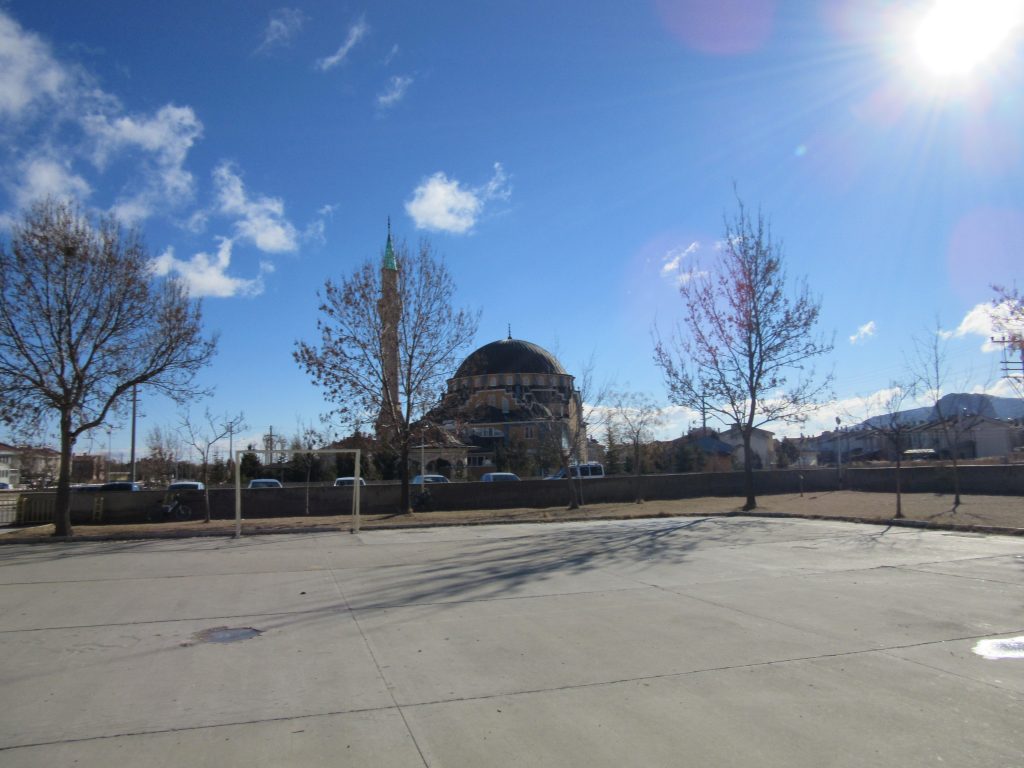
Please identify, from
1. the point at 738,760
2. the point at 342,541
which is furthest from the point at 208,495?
the point at 738,760

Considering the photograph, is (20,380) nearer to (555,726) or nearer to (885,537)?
(555,726)

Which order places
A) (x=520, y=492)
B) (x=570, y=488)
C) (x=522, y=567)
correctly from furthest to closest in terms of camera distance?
(x=520, y=492), (x=570, y=488), (x=522, y=567)

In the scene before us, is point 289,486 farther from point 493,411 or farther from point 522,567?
point 493,411

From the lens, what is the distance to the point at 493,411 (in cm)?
7788

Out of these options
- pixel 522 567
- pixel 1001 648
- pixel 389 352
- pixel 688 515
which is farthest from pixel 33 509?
pixel 1001 648

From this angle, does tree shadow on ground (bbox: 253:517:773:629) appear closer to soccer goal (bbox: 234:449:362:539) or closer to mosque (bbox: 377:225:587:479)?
soccer goal (bbox: 234:449:362:539)

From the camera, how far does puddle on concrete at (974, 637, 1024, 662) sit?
21.6ft

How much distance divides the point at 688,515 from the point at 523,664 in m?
19.3

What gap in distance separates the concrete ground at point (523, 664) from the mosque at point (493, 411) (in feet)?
51.6

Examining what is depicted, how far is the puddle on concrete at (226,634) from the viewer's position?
A: 765 cm

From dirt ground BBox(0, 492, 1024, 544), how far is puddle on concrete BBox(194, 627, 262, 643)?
45.6ft

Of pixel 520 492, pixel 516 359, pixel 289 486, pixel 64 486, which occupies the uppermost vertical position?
pixel 516 359

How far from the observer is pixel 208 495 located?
27328 millimetres

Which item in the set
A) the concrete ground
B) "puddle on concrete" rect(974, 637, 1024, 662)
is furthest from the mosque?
"puddle on concrete" rect(974, 637, 1024, 662)
